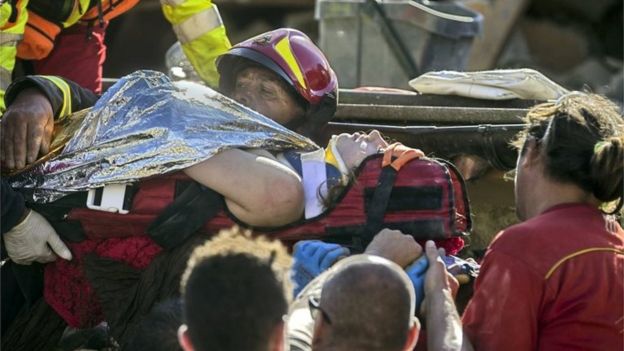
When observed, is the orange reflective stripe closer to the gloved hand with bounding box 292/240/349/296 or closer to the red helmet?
the red helmet

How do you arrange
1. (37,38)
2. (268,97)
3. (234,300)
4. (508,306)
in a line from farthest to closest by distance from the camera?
1. (37,38)
2. (268,97)
3. (508,306)
4. (234,300)

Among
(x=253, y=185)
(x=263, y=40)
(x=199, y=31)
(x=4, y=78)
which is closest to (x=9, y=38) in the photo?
(x=4, y=78)

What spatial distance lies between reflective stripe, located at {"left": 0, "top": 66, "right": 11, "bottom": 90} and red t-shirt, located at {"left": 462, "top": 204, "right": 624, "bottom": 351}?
2049mm

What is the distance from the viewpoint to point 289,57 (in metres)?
4.68

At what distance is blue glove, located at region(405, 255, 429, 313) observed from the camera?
3.79m

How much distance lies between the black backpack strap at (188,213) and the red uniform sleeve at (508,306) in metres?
0.89

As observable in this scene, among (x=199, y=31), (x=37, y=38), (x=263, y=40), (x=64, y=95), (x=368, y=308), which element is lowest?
(x=199, y=31)

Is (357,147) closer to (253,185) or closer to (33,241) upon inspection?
(253,185)

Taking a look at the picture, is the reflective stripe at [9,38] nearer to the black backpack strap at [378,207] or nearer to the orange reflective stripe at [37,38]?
the orange reflective stripe at [37,38]

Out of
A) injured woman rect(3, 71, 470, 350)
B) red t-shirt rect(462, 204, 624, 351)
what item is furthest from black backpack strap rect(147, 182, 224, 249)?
red t-shirt rect(462, 204, 624, 351)

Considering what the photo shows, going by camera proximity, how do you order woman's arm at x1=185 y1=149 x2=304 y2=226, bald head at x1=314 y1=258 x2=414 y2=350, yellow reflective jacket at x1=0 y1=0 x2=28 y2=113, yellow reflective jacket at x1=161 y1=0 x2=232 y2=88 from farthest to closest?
yellow reflective jacket at x1=161 y1=0 x2=232 y2=88 < yellow reflective jacket at x1=0 y1=0 x2=28 y2=113 < woman's arm at x1=185 y1=149 x2=304 y2=226 < bald head at x1=314 y1=258 x2=414 y2=350

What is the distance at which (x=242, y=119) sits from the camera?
424 cm

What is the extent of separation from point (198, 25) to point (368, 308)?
289cm

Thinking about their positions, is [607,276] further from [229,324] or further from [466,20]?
[466,20]
